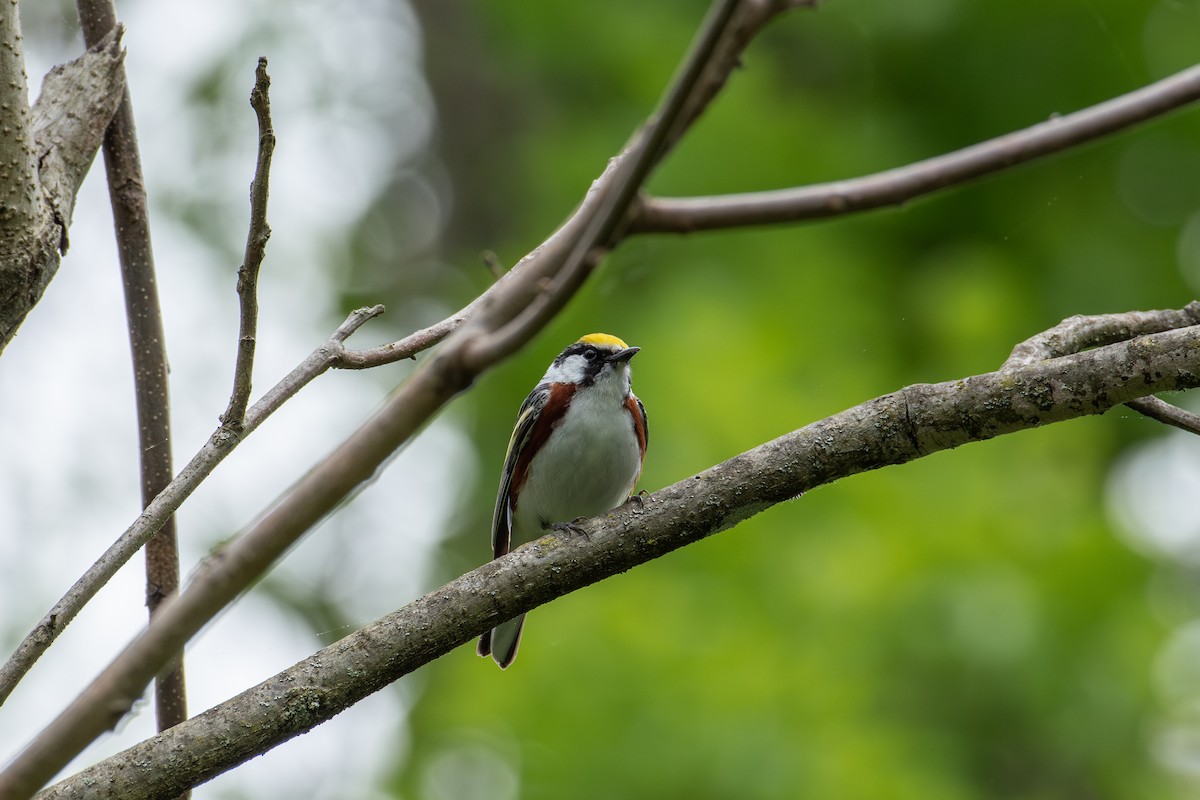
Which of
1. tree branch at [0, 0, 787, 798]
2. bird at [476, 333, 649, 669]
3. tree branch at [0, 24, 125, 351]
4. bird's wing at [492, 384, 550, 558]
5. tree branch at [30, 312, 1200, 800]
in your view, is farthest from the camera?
bird's wing at [492, 384, 550, 558]

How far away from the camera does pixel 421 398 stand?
1.35m

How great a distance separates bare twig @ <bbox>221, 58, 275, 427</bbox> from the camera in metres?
1.92

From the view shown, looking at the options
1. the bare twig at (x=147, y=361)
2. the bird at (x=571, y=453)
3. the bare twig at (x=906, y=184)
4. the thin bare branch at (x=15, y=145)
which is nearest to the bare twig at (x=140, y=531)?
the bare twig at (x=147, y=361)

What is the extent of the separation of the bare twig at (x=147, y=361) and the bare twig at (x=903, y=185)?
5.58 feet

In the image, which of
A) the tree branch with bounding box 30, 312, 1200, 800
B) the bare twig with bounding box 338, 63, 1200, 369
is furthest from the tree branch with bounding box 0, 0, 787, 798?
the tree branch with bounding box 30, 312, 1200, 800

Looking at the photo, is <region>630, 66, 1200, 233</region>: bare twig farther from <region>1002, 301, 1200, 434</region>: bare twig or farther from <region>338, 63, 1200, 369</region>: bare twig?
<region>1002, 301, 1200, 434</region>: bare twig

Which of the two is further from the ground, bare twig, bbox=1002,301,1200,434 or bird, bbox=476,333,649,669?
bird, bbox=476,333,649,669

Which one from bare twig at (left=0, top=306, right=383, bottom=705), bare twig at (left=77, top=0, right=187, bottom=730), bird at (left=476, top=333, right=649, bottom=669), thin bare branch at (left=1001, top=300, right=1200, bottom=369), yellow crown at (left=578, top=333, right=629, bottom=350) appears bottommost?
bare twig at (left=0, top=306, right=383, bottom=705)

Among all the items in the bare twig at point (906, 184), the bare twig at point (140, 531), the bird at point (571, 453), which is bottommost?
the bare twig at point (906, 184)

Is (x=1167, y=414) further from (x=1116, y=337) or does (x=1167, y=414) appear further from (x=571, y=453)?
(x=571, y=453)

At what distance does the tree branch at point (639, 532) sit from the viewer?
231cm

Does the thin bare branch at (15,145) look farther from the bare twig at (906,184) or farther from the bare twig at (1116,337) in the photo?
the bare twig at (1116,337)

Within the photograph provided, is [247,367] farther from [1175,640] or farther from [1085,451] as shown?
[1085,451]

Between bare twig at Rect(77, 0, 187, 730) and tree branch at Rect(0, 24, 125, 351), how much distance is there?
0.07 meters
